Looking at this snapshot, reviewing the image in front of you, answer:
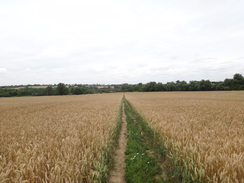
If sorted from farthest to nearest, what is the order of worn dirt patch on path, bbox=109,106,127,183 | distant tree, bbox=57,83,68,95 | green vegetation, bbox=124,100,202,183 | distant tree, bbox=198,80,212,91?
distant tree, bbox=57,83,68,95 → distant tree, bbox=198,80,212,91 → worn dirt patch on path, bbox=109,106,127,183 → green vegetation, bbox=124,100,202,183

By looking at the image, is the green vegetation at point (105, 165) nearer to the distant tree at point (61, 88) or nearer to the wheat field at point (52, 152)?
the wheat field at point (52, 152)

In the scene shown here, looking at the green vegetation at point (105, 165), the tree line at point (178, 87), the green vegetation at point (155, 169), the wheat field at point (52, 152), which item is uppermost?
the tree line at point (178, 87)

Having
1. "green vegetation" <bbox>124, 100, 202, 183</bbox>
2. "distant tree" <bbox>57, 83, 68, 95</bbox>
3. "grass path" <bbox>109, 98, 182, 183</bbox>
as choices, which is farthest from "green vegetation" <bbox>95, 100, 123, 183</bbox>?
Answer: "distant tree" <bbox>57, 83, 68, 95</bbox>

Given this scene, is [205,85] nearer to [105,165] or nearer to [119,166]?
[119,166]

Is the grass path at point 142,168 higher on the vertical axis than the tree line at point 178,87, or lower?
lower

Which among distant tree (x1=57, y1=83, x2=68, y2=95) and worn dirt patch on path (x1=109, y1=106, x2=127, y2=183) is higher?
distant tree (x1=57, y1=83, x2=68, y2=95)

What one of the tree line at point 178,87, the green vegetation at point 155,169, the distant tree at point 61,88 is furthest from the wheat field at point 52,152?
the tree line at point 178,87

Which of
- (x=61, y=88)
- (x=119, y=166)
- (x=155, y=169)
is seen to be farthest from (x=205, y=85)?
(x=61, y=88)

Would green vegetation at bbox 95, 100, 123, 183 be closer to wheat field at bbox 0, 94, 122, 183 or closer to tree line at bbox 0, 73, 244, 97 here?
wheat field at bbox 0, 94, 122, 183

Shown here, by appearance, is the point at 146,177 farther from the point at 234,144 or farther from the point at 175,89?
the point at 175,89

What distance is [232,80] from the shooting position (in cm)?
8331

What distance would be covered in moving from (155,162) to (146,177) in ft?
3.61

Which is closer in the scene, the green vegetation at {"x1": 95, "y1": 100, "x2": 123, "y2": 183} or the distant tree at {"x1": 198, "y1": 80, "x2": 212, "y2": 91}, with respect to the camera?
the green vegetation at {"x1": 95, "y1": 100, "x2": 123, "y2": 183}

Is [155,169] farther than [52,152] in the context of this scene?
Yes
